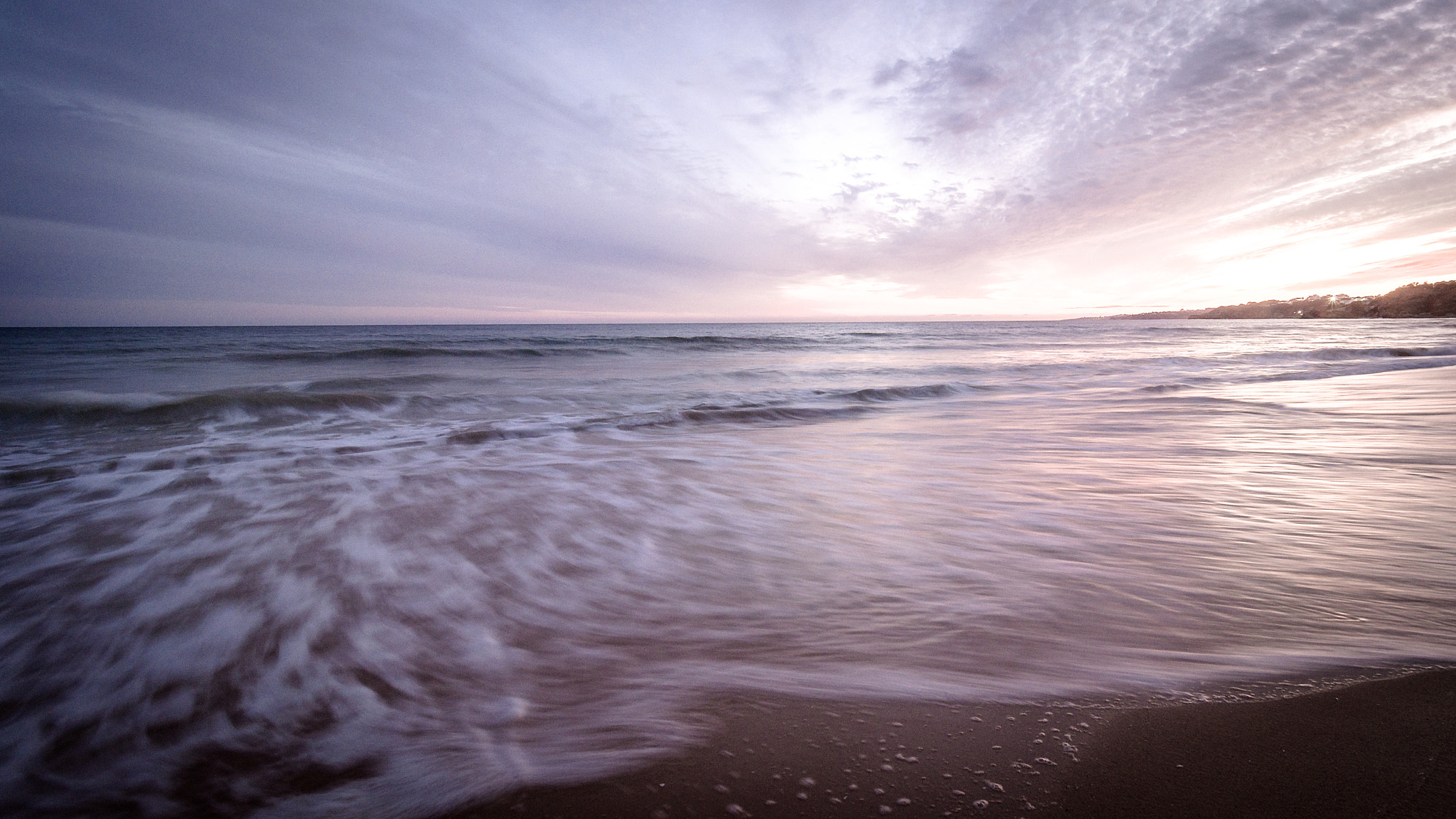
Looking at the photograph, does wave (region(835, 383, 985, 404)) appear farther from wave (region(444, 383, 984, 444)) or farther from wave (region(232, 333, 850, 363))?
wave (region(232, 333, 850, 363))

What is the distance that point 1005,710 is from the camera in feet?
4.48

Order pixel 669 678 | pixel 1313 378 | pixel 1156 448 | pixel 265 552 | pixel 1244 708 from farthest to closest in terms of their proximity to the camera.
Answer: pixel 1313 378 < pixel 1156 448 < pixel 265 552 < pixel 669 678 < pixel 1244 708

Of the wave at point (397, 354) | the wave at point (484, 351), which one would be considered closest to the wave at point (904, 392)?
the wave at point (484, 351)

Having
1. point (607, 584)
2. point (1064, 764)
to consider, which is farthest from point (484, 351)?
point (1064, 764)

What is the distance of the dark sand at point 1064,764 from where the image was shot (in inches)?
41.6

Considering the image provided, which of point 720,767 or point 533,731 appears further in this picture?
point 533,731

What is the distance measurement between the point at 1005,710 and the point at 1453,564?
84.7 inches

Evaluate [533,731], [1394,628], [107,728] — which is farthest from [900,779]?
[107,728]

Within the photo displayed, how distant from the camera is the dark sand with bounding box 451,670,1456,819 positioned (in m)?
1.06

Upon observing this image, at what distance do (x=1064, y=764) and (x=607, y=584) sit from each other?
1645 mm

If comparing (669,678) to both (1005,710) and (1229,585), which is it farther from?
(1229,585)

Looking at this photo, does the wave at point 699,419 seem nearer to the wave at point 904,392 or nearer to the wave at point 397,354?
the wave at point 904,392

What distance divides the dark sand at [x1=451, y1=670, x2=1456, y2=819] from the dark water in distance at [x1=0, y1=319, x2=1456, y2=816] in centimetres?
10

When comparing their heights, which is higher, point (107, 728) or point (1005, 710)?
point (1005, 710)
